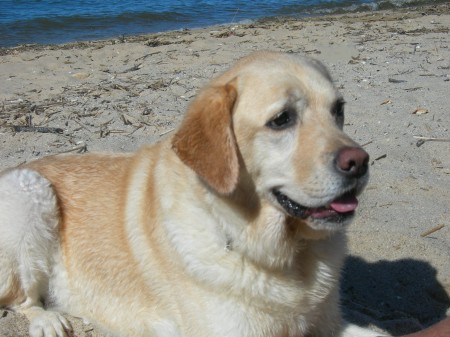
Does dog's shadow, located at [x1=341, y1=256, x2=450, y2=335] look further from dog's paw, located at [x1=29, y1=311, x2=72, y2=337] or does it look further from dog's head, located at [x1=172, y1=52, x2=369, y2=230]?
dog's paw, located at [x1=29, y1=311, x2=72, y2=337]

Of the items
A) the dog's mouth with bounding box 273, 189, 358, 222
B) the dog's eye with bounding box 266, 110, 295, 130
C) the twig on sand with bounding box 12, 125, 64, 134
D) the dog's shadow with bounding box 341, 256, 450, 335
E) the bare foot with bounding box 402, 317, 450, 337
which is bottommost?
the dog's shadow with bounding box 341, 256, 450, 335

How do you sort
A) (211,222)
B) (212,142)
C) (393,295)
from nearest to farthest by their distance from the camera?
(212,142) < (211,222) < (393,295)

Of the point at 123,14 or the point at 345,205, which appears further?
→ the point at 123,14

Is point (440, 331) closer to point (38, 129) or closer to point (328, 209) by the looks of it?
point (328, 209)

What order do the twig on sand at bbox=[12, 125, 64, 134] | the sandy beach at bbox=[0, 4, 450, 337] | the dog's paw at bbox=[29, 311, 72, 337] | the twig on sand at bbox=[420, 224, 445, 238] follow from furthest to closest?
the twig on sand at bbox=[12, 125, 64, 134], the twig on sand at bbox=[420, 224, 445, 238], the sandy beach at bbox=[0, 4, 450, 337], the dog's paw at bbox=[29, 311, 72, 337]

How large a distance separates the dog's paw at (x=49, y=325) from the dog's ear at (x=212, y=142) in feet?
4.91

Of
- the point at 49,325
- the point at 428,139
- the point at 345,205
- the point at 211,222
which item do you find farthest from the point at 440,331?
the point at 428,139

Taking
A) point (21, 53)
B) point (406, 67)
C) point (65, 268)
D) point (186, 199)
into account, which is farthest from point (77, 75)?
point (186, 199)

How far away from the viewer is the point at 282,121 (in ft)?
10.1

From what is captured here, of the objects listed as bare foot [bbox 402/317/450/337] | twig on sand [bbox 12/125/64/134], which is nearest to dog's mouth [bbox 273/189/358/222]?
bare foot [bbox 402/317/450/337]

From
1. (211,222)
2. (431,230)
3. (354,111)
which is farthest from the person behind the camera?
(354,111)

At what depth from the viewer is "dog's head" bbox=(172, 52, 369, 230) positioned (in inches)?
115

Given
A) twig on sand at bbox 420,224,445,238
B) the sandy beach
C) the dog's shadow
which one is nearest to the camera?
the dog's shadow

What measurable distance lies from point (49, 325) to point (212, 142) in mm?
1653
